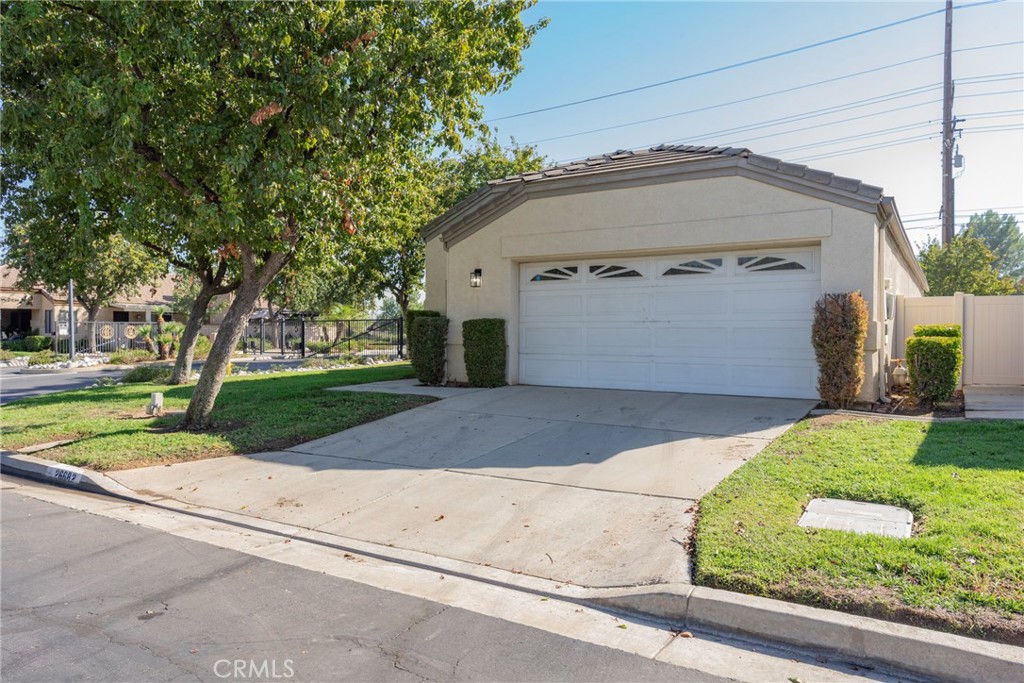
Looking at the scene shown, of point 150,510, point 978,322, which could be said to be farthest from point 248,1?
point 978,322

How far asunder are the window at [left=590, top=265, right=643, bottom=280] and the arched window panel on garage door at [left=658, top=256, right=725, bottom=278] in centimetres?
51

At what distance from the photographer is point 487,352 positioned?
12.8m

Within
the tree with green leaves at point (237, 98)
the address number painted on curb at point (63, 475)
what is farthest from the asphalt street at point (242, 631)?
the tree with green leaves at point (237, 98)

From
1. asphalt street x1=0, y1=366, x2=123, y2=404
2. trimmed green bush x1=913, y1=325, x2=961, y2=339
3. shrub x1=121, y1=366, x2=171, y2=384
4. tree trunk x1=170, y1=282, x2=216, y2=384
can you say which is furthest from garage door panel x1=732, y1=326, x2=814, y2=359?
asphalt street x1=0, y1=366, x2=123, y2=404

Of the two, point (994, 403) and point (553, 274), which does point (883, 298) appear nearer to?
point (994, 403)

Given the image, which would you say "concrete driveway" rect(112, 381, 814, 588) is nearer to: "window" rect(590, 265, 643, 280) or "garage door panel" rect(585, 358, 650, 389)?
"garage door panel" rect(585, 358, 650, 389)

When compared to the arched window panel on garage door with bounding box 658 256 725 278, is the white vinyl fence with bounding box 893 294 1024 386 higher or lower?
lower

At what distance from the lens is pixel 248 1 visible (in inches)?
320

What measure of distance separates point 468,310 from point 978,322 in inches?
393

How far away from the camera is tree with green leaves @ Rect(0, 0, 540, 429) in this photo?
8141 millimetres

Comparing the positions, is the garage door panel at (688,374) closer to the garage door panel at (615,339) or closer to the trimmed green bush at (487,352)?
the garage door panel at (615,339)

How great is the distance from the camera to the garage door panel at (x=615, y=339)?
1180 centimetres

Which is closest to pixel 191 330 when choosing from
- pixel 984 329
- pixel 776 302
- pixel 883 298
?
pixel 776 302

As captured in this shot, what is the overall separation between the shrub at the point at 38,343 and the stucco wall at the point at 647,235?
28.8m
